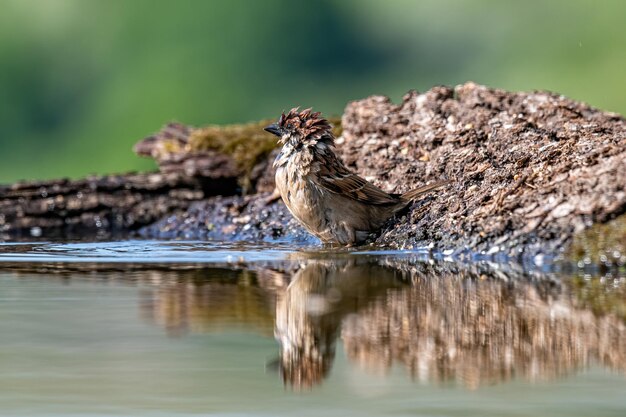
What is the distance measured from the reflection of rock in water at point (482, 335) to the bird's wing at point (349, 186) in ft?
9.12

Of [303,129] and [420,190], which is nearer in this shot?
[420,190]

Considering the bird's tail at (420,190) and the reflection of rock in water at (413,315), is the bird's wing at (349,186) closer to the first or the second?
the bird's tail at (420,190)

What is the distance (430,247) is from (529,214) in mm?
904

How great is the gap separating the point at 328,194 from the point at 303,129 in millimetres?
623

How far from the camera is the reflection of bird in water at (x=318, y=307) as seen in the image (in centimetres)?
397

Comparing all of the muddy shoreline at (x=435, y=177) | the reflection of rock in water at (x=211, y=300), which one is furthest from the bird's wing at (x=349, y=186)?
the reflection of rock in water at (x=211, y=300)

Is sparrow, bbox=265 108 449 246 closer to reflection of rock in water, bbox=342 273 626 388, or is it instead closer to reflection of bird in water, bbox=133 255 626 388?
reflection of bird in water, bbox=133 255 626 388

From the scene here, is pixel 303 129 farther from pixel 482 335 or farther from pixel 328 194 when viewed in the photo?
pixel 482 335

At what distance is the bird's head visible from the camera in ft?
28.2

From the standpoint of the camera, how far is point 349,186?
8430 mm

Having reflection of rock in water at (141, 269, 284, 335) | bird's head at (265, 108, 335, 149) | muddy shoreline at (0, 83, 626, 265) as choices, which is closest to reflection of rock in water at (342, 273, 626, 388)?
reflection of rock in water at (141, 269, 284, 335)

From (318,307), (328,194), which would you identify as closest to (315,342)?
(318,307)

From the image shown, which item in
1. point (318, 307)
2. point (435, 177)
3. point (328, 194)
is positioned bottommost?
point (318, 307)

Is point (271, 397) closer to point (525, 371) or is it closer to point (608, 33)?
point (525, 371)
